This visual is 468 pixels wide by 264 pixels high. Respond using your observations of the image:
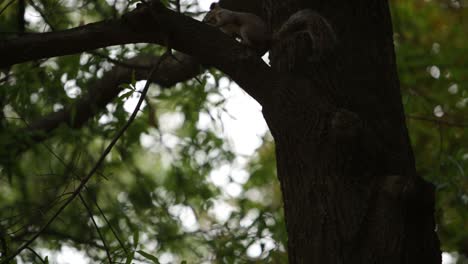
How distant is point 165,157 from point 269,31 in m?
2.47

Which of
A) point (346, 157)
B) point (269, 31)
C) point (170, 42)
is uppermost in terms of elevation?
point (269, 31)

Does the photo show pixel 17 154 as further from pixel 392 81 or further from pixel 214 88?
pixel 392 81

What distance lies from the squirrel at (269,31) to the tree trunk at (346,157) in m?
0.03

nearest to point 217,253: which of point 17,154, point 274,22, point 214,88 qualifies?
point 214,88

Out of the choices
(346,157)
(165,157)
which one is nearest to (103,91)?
(165,157)

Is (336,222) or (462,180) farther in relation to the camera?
(462,180)

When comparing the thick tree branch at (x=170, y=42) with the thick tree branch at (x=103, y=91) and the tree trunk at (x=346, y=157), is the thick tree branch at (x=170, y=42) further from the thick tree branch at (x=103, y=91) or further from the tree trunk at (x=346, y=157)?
the thick tree branch at (x=103, y=91)

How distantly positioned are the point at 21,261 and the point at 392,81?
7.36ft

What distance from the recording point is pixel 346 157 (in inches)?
79.5

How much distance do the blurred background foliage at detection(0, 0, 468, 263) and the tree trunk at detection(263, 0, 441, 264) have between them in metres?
1.02

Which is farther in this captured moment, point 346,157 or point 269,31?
point 269,31

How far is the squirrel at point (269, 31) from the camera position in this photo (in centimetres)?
217

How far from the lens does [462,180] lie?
358 cm

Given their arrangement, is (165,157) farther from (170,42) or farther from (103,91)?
(170,42)
